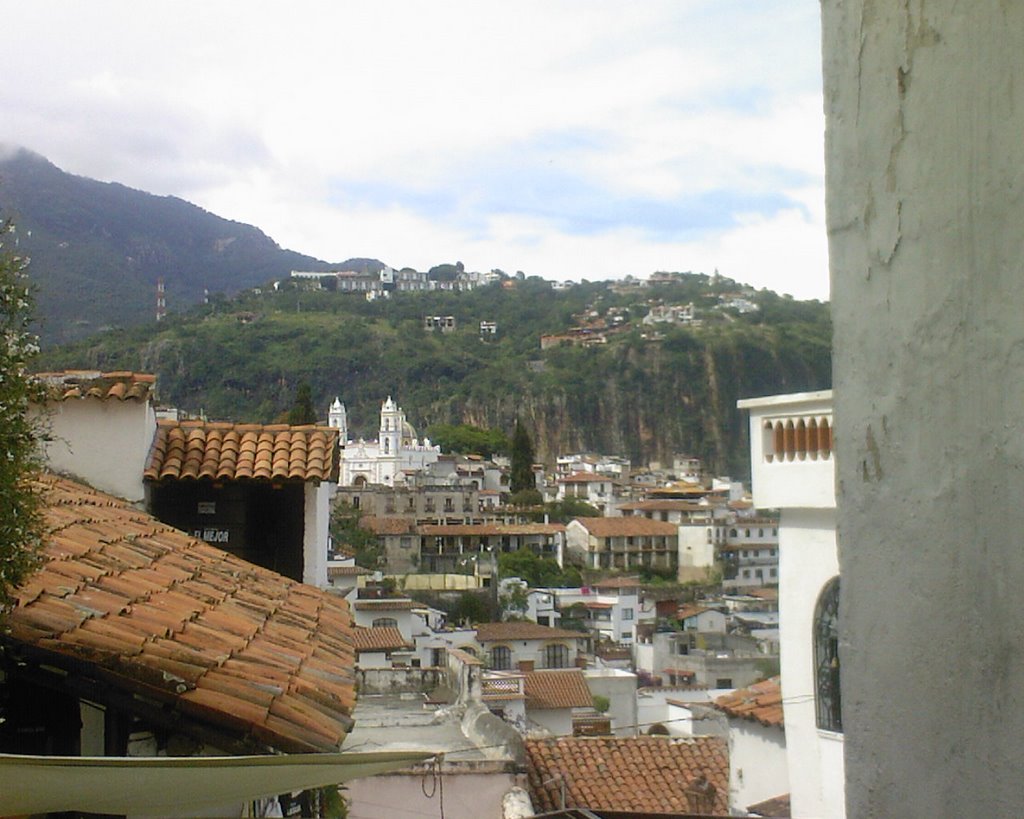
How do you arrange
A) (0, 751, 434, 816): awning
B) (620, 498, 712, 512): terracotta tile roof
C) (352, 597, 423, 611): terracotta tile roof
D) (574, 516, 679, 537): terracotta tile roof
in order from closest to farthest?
(0, 751, 434, 816): awning
(352, 597, 423, 611): terracotta tile roof
(574, 516, 679, 537): terracotta tile roof
(620, 498, 712, 512): terracotta tile roof

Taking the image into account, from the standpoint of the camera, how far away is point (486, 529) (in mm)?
68062

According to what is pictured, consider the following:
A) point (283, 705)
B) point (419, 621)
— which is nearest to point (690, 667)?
point (419, 621)

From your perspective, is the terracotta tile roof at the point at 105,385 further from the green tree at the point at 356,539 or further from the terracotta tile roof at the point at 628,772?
the green tree at the point at 356,539

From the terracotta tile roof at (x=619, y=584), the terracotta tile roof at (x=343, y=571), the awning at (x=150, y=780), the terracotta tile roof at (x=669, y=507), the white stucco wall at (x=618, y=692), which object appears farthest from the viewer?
the terracotta tile roof at (x=669, y=507)

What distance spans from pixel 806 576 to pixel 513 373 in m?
127

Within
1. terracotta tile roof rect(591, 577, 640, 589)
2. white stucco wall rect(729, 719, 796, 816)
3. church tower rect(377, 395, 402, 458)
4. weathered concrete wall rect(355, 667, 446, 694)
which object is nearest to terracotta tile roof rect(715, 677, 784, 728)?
white stucco wall rect(729, 719, 796, 816)

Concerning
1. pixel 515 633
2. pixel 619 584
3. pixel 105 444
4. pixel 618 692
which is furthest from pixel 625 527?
pixel 105 444

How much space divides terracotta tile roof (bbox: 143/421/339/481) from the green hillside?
108m

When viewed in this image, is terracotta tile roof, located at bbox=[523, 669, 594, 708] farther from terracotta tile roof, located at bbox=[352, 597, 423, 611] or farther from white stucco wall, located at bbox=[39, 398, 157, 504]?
white stucco wall, located at bbox=[39, 398, 157, 504]

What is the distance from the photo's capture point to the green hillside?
4833 inches

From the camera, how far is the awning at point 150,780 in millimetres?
1963

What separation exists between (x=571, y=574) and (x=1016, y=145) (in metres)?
64.9

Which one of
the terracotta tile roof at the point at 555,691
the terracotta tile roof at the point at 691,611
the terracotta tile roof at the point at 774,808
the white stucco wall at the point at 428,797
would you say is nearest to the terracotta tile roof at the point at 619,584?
the terracotta tile roof at the point at 691,611

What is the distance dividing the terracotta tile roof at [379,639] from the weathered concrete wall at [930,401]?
25.5m
